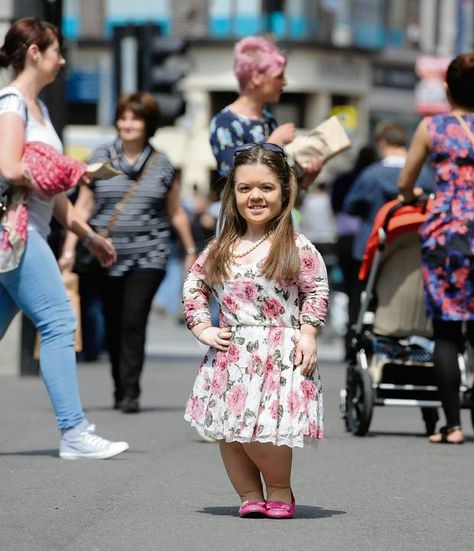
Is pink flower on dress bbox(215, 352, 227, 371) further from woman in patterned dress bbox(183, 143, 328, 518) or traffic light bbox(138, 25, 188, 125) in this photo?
traffic light bbox(138, 25, 188, 125)

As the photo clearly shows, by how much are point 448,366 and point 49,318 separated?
84.8 inches

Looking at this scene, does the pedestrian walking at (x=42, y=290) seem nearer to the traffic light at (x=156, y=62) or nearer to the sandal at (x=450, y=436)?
the sandal at (x=450, y=436)

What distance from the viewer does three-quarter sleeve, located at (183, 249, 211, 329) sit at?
6.55 meters

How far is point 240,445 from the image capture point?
21.5 ft

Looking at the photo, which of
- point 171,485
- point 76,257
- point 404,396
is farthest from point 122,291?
point 171,485

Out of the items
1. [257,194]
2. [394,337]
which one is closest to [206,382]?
[257,194]

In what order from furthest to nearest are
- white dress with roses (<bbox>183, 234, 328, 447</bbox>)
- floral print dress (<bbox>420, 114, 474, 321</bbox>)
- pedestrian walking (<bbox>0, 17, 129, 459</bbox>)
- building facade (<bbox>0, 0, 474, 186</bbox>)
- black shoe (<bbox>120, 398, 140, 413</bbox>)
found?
building facade (<bbox>0, 0, 474, 186</bbox>), black shoe (<bbox>120, 398, 140, 413</bbox>), floral print dress (<bbox>420, 114, 474, 321</bbox>), pedestrian walking (<bbox>0, 17, 129, 459</bbox>), white dress with roses (<bbox>183, 234, 328, 447</bbox>)

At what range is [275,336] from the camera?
6.51m

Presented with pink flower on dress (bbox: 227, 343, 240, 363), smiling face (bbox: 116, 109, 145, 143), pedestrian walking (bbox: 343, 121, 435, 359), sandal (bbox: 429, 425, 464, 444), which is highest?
smiling face (bbox: 116, 109, 145, 143)

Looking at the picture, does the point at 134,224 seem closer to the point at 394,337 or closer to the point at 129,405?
the point at 129,405

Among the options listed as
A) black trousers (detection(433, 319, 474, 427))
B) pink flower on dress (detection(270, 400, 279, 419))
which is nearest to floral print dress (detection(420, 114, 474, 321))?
black trousers (detection(433, 319, 474, 427))

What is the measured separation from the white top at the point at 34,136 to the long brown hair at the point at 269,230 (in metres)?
1.70

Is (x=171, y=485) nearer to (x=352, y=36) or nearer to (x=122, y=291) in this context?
(x=122, y=291)

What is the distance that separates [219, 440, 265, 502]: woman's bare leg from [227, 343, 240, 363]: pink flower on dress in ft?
0.97
